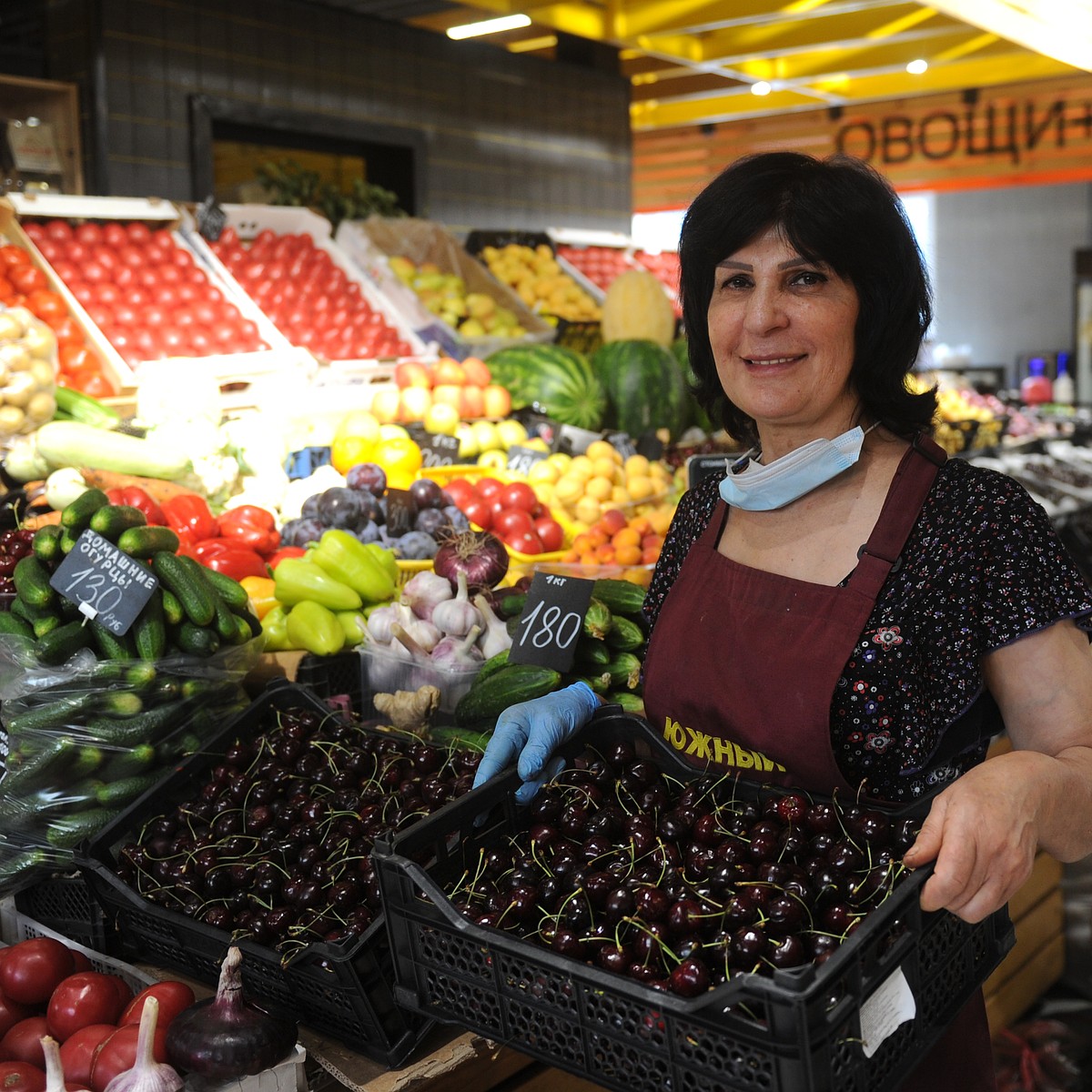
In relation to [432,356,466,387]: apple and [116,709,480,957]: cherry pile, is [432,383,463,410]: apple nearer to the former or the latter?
[432,356,466,387]: apple

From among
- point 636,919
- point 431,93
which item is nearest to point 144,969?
point 636,919

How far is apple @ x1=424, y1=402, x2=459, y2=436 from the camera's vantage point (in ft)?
16.4

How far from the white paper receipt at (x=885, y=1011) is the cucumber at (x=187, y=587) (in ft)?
5.09

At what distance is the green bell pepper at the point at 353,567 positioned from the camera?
122 inches

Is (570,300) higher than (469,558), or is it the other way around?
(570,300)

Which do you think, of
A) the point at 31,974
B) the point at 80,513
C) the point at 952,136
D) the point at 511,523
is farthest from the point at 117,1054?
the point at 952,136

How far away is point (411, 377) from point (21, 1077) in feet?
13.1

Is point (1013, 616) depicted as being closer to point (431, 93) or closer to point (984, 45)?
point (431, 93)

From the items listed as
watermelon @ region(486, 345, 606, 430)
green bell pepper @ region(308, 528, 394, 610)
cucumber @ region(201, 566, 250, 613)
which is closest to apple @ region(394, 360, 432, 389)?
watermelon @ region(486, 345, 606, 430)

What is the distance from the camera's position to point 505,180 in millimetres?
8398

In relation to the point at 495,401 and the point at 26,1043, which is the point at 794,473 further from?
the point at 495,401

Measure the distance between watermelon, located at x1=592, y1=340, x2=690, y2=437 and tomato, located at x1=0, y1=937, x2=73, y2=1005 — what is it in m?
4.23

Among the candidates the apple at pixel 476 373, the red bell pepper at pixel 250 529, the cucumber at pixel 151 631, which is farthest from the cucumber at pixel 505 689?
the apple at pixel 476 373

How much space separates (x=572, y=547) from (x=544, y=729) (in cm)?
210
